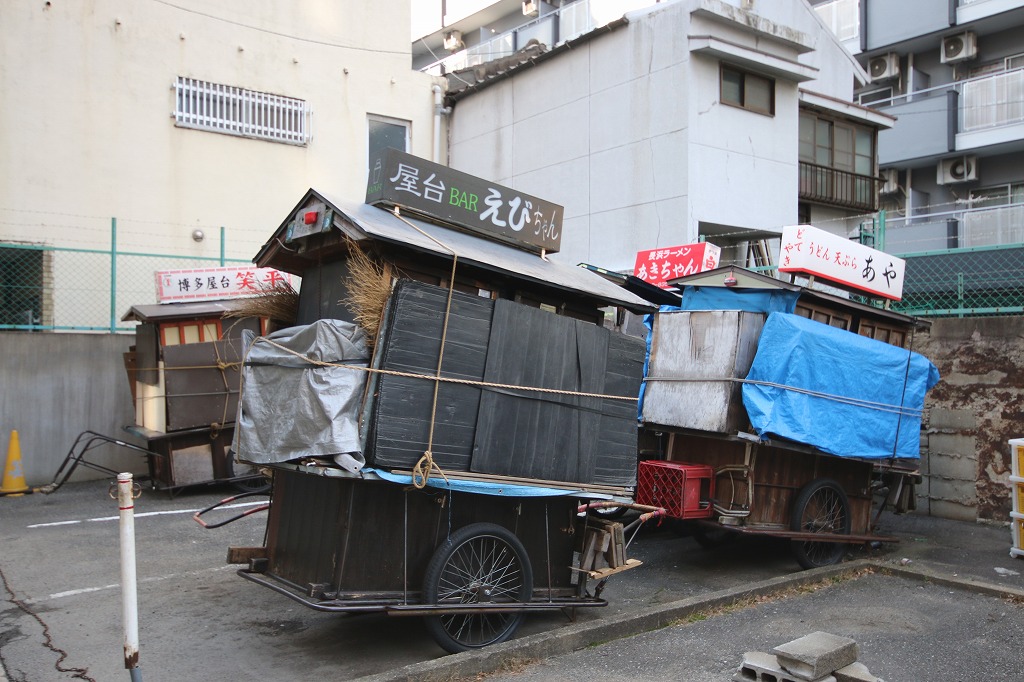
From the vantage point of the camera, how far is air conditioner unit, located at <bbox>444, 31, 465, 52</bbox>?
3026 cm

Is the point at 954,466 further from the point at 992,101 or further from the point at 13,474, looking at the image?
the point at 992,101

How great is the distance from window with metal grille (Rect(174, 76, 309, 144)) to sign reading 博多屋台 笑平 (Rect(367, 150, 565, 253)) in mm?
11257

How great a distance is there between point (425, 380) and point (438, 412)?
235 mm

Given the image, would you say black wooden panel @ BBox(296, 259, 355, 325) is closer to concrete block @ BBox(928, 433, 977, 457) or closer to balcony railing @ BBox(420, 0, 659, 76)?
concrete block @ BBox(928, 433, 977, 457)

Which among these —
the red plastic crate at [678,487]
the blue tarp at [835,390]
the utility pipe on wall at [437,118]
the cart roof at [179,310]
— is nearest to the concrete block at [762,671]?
the red plastic crate at [678,487]

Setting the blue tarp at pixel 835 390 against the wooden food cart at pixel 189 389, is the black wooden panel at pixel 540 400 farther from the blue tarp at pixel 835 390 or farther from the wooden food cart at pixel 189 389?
the wooden food cart at pixel 189 389

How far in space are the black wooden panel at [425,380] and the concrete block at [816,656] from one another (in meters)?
2.30

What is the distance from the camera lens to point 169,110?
15.0m

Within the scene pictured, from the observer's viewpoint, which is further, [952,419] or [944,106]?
[944,106]

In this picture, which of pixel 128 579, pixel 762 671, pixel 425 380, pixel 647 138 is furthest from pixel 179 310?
pixel 647 138

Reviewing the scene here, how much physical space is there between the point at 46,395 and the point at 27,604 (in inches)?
257

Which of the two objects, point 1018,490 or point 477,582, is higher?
point 1018,490

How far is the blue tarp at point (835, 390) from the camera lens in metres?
7.44

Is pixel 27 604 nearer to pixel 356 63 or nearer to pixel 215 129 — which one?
pixel 215 129
